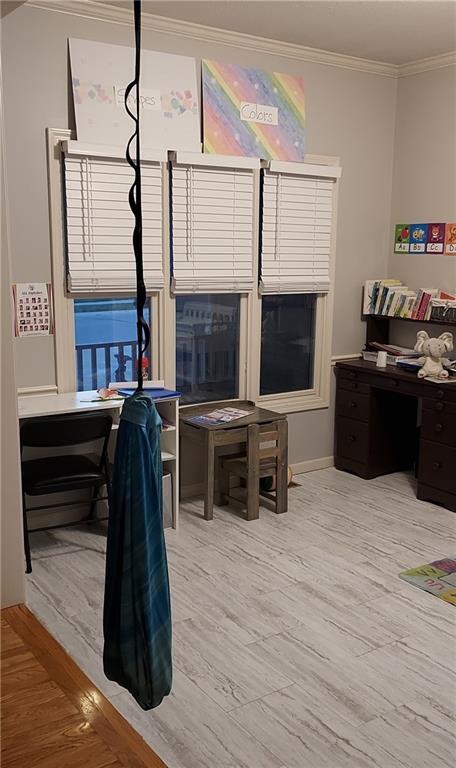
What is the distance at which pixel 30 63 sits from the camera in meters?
3.71

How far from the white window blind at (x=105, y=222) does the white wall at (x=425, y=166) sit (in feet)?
6.33

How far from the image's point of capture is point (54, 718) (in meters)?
1.89

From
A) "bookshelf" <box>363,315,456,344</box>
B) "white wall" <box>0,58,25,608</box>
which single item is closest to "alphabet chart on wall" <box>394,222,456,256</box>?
"bookshelf" <box>363,315,456,344</box>

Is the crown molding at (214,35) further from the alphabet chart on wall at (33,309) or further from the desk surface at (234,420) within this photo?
the desk surface at (234,420)

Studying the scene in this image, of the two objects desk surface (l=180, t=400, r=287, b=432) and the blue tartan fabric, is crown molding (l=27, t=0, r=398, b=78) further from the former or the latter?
the blue tartan fabric

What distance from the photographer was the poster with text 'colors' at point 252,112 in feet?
14.1

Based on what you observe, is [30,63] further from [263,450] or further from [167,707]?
[167,707]

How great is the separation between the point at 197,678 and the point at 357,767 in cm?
70

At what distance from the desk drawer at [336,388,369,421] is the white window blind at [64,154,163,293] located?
1688mm

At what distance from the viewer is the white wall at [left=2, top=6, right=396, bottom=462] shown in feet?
12.2

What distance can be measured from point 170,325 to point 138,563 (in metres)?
2.93

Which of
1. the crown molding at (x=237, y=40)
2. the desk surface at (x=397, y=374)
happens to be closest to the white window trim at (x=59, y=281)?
the crown molding at (x=237, y=40)

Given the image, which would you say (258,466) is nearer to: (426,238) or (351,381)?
(351,381)

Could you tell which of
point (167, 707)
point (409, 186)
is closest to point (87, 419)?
point (167, 707)
